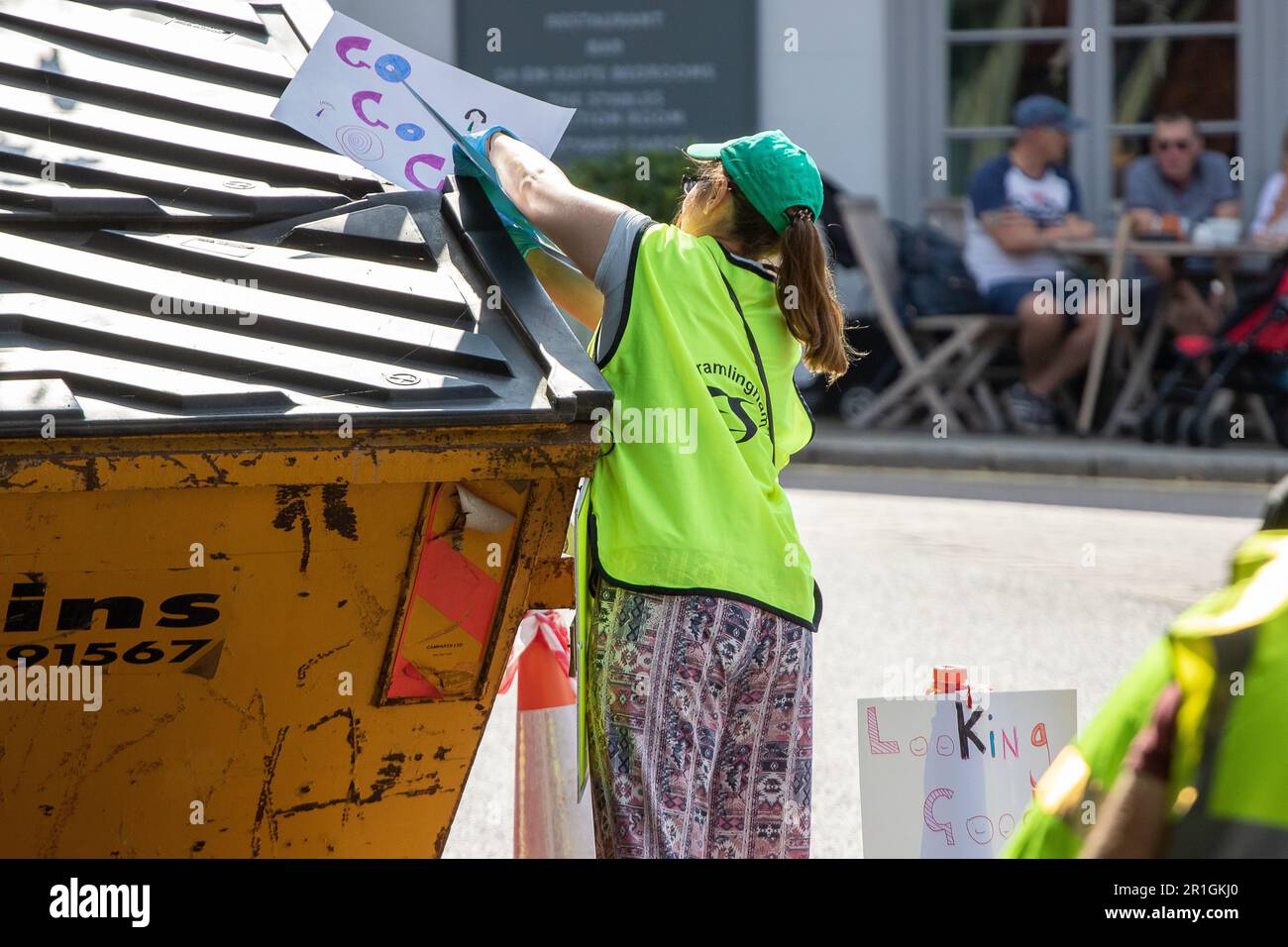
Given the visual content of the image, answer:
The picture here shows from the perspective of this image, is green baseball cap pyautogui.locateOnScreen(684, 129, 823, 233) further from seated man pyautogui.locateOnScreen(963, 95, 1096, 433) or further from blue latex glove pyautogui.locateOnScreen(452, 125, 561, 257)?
seated man pyautogui.locateOnScreen(963, 95, 1096, 433)

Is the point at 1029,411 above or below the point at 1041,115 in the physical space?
below

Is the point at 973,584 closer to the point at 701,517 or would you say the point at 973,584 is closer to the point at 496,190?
the point at 496,190

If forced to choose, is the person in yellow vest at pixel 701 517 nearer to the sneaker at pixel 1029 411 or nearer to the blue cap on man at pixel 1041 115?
the sneaker at pixel 1029 411

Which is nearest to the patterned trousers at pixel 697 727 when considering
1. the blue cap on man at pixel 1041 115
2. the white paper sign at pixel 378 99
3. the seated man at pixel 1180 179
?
the white paper sign at pixel 378 99

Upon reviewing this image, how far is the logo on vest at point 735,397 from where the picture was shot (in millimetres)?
2904

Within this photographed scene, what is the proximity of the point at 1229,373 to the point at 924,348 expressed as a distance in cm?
205

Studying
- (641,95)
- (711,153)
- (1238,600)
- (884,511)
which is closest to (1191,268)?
(884,511)

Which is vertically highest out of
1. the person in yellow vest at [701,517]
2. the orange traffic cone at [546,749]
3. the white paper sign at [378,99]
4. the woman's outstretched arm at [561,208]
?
the white paper sign at [378,99]

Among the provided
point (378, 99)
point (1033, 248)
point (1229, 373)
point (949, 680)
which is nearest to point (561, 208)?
point (378, 99)

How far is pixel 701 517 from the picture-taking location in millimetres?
2826

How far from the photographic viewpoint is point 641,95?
12.7 meters

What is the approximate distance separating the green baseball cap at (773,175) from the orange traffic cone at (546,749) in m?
1.17

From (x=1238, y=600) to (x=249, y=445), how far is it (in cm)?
175

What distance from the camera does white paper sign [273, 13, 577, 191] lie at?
335 cm
